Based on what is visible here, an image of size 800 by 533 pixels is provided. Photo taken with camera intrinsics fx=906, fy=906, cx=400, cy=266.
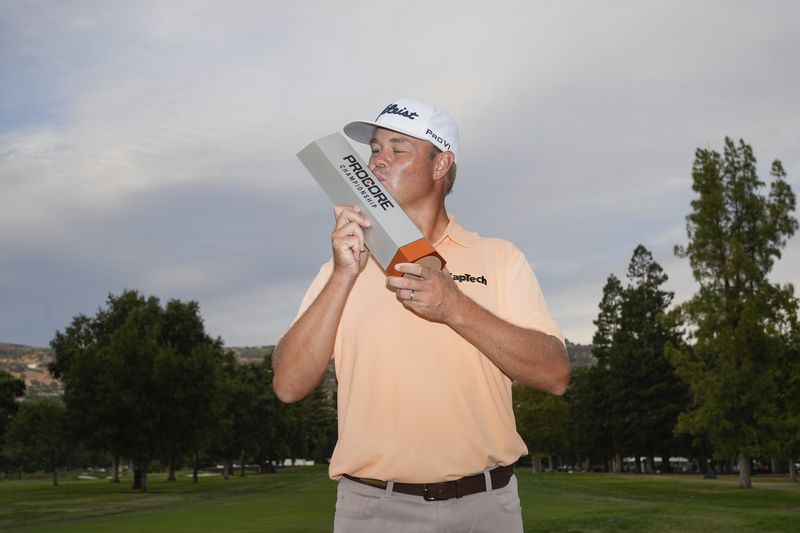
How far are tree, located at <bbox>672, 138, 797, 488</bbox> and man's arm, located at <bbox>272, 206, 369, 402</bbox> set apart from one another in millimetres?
51360

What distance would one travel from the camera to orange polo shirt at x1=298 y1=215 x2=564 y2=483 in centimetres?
354

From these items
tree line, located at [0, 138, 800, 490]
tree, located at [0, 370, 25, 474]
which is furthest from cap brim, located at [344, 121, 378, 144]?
tree, located at [0, 370, 25, 474]

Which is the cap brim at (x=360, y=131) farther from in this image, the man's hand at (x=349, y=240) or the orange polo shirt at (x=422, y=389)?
the man's hand at (x=349, y=240)

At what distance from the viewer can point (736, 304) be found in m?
51.9

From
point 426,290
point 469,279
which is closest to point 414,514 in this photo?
point 469,279

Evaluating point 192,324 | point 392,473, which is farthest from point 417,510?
point 192,324

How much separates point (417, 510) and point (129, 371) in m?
59.9

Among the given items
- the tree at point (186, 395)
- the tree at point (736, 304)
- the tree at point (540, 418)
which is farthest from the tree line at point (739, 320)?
the tree at point (540, 418)

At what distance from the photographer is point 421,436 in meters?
3.56

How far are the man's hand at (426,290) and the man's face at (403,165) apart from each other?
0.81 metres

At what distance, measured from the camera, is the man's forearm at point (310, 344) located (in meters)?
3.42

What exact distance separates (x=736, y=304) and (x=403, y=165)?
5190 centimetres

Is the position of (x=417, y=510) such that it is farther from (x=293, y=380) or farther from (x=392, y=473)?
(x=293, y=380)

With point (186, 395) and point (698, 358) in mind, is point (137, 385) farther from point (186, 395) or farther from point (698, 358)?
point (698, 358)
